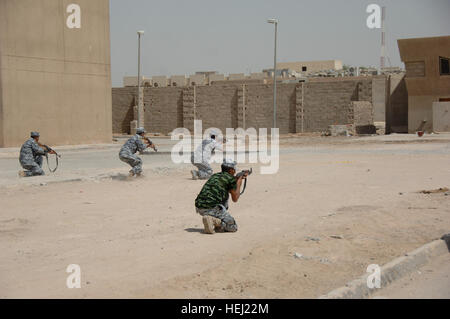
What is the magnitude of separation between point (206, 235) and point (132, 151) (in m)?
7.57

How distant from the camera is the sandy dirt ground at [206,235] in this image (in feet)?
19.3

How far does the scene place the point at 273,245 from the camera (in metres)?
7.49

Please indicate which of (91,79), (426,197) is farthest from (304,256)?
(91,79)

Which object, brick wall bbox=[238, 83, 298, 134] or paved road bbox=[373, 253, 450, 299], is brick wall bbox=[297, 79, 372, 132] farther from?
paved road bbox=[373, 253, 450, 299]

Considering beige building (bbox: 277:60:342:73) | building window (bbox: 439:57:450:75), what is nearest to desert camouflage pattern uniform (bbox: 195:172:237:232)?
building window (bbox: 439:57:450:75)

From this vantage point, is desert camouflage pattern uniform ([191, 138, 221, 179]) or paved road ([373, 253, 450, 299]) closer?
paved road ([373, 253, 450, 299])

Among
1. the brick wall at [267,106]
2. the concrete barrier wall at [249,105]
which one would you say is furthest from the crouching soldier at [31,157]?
the brick wall at [267,106]

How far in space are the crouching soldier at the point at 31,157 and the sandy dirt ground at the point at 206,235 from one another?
1.49m

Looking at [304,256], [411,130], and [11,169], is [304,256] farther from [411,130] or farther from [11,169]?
[411,130]

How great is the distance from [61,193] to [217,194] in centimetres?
575

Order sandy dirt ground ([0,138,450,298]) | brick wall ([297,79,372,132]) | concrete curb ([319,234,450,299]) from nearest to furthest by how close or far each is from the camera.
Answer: concrete curb ([319,234,450,299]) < sandy dirt ground ([0,138,450,298]) < brick wall ([297,79,372,132])

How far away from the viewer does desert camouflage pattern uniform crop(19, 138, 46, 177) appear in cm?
1538

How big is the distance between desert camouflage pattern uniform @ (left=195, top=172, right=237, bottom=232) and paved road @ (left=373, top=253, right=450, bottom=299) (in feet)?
9.36

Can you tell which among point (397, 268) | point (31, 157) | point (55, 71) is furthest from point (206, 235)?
point (55, 71)
